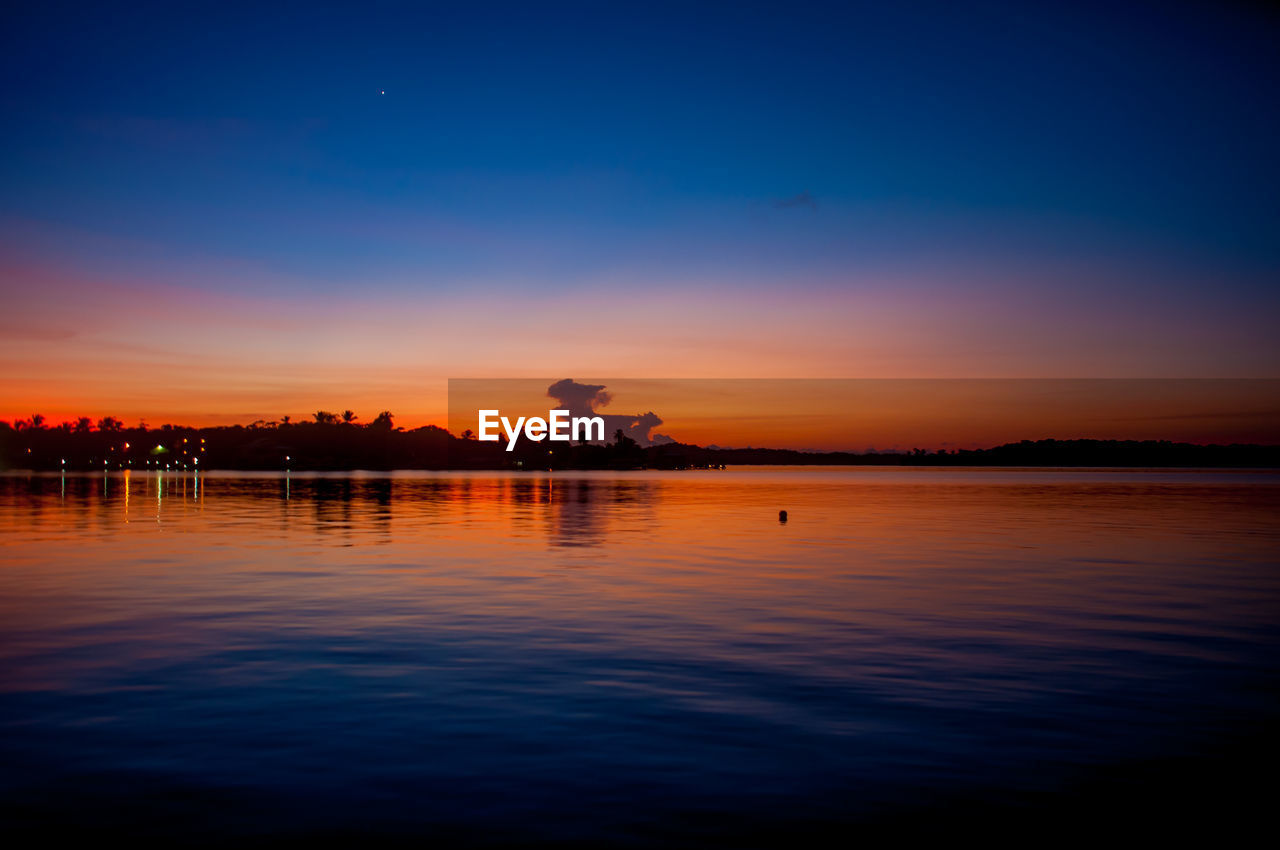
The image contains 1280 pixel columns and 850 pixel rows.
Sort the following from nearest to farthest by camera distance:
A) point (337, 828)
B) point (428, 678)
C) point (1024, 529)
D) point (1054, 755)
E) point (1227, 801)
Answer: point (337, 828), point (1227, 801), point (1054, 755), point (428, 678), point (1024, 529)

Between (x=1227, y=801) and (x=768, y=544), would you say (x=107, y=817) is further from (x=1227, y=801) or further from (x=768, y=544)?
(x=768, y=544)

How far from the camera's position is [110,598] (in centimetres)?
2767

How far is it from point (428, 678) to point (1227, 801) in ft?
42.6

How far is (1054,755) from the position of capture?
12.7m

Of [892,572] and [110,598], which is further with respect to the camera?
[892,572]

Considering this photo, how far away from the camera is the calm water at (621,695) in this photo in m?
11.0

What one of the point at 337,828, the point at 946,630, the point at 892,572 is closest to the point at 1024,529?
the point at 892,572

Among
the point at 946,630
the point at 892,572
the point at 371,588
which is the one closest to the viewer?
the point at 946,630

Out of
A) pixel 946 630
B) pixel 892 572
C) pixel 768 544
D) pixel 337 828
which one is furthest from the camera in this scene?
pixel 768 544

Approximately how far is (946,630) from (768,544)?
2506 centimetres

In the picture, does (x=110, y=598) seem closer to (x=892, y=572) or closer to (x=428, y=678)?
(x=428, y=678)

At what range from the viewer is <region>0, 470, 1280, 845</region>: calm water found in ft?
36.0

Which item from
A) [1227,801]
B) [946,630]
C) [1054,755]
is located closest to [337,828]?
[1054,755]

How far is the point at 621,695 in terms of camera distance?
53.4 feet
